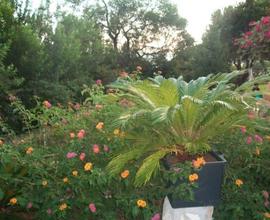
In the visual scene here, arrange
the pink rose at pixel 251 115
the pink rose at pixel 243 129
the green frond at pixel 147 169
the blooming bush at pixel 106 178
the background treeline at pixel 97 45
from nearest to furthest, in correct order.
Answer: the green frond at pixel 147 169, the blooming bush at pixel 106 178, the pink rose at pixel 243 129, the pink rose at pixel 251 115, the background treeline at pixel 97 45

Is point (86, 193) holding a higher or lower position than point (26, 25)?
lower

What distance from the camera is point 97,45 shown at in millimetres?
10484

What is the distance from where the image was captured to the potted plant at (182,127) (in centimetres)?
277

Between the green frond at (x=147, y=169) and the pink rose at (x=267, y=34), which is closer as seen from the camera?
the green frond at (x=147, y=169)

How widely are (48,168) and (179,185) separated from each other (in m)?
1.05

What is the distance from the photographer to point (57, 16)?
1028 cm

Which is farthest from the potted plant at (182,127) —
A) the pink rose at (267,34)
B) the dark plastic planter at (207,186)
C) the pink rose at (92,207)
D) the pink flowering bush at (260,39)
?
the pink flowering bush at (260,39)

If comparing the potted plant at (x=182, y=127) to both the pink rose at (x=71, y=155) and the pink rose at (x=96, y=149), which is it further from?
the pink rose at (x=71, y=155)

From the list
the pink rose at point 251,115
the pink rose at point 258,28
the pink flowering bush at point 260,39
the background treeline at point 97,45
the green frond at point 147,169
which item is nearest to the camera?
the green frond at point 147,169

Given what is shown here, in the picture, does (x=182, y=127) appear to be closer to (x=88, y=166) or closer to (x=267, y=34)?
(x=88, y=166)

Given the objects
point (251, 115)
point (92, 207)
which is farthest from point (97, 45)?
point (92, 207)

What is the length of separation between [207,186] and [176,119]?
1.77 feet

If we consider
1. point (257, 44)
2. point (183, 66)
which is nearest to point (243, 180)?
point (257, 44)

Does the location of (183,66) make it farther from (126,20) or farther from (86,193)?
(86,193)
